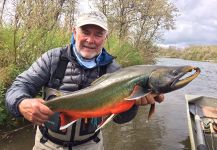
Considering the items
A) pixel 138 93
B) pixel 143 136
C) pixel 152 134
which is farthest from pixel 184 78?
pixel 152 134

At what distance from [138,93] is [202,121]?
278 inches

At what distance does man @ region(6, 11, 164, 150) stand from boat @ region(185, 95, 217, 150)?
11.2ft

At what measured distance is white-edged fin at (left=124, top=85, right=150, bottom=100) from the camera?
2740 mm

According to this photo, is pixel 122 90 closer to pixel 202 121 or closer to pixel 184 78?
pixel 184 78

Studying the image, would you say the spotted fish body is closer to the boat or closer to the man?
the man

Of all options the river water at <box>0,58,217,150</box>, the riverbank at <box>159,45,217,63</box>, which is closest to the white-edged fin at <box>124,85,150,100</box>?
the river water at <box>0,58,217,150</box>

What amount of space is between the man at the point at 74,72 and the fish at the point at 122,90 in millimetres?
406

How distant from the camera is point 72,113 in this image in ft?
9.60

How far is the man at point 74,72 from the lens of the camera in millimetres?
3311

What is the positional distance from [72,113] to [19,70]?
6.23 meters

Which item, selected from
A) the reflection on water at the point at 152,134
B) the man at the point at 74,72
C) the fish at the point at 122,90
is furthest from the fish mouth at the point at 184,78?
the reflection on water at the point at 152,134

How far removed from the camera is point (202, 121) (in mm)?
9344

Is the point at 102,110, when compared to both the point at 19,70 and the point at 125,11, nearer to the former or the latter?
the point at 19,70

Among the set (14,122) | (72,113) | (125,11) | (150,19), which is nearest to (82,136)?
(72,113)
